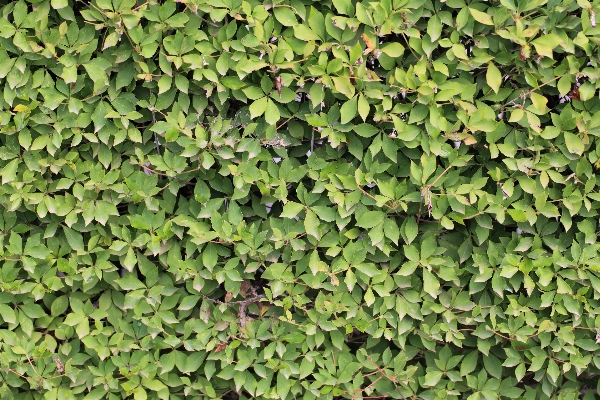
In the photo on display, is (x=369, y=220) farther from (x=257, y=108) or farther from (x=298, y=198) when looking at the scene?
(x=257, y=108)

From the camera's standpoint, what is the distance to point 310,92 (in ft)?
7.59

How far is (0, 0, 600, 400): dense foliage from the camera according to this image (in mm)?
2275

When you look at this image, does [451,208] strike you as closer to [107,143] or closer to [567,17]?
[567,17]

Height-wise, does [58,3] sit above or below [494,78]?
above

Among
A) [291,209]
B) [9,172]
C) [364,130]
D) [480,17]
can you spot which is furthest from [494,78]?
[9,172]

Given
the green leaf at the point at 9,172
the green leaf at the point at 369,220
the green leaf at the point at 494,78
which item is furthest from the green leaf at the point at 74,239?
the green leaf at the point at 494,78

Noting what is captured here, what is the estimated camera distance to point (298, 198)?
241 centimetres

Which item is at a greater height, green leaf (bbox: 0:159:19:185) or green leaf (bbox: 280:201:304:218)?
green leaf (bbox: 0:159:19:185)

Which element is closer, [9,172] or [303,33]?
[303,33]

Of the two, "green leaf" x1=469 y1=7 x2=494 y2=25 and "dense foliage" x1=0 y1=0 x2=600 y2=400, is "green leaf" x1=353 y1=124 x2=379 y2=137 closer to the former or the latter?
"dense foliage" x1=0 y1=0 x2=600 y2=400

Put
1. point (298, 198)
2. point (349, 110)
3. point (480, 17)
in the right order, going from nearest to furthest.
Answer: point (480, 17)
point (349, 110)
point (298, 198)

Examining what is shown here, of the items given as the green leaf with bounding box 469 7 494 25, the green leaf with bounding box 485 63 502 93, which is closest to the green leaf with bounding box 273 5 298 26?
the green leaf with bounding box 469 7 494 25

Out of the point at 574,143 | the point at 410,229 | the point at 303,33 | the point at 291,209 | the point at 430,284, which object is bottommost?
the point at 430,284

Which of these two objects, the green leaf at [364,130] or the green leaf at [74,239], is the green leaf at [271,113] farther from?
the green leaf at [74,239]
